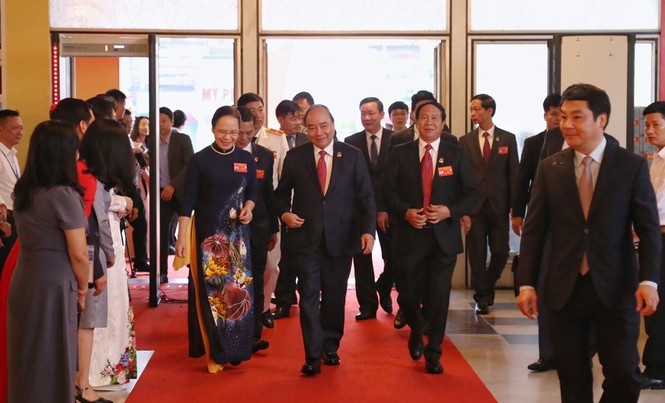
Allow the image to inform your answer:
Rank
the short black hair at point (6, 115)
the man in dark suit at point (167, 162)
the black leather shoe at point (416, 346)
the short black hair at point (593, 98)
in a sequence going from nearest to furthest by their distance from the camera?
1. the short black hair at point (593, 98)
2. the black leather shoe at point (416, 346)
3. the short black hair at point (6, 115)
4. the man in dark suit at point (167, 162)

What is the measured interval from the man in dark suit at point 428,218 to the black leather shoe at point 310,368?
61 cm

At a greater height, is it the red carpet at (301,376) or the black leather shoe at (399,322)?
the black leather shoe at (399,322)

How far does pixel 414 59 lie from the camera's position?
12609 millimetres

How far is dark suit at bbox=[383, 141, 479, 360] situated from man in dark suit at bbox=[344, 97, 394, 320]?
4.89 feet

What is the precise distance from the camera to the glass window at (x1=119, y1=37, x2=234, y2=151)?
40.4ft

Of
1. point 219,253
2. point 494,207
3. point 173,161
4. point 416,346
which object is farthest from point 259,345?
point 173,161

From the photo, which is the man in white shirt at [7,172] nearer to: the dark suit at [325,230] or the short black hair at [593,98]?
the dark suit at [325,230]

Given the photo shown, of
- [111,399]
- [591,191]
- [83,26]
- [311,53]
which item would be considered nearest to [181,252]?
[111,399]

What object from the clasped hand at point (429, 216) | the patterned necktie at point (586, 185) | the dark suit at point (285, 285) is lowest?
the dark suit at point (285, 285)

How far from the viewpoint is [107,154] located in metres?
4.28

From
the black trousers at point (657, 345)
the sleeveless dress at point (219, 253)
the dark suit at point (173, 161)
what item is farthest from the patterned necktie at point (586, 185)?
the dark suit at point (173, 161)

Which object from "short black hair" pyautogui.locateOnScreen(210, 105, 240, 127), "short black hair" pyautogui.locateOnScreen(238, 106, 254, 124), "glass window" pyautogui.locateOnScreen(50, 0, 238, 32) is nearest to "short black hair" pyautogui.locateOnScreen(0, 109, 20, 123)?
"short black hair" pyautogui.locateOnScreen(238, 106, 254, 124)

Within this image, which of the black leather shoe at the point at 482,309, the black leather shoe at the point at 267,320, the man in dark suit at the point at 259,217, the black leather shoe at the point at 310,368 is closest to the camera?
the black leather shoe at the point at 310,368

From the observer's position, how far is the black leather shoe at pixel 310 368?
5.22 m
